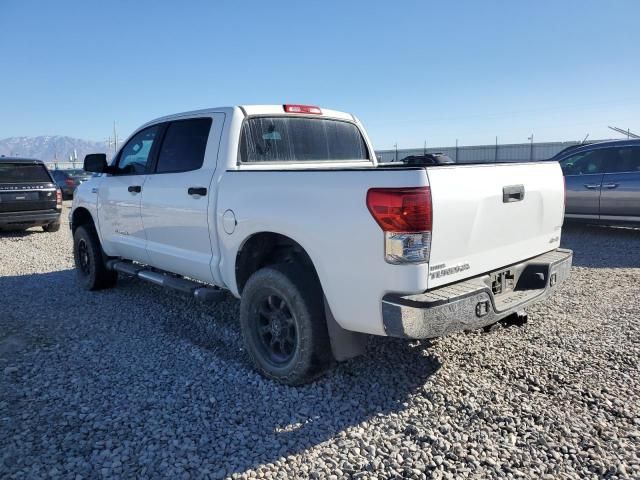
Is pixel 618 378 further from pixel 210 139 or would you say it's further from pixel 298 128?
pixel 210 139

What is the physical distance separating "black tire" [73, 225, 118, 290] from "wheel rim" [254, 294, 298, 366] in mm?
3398

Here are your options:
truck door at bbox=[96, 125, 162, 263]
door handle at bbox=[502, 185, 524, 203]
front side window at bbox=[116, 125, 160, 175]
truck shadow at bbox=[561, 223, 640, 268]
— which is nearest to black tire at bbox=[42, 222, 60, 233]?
truck door at bbox=[96, 125, 162, 263]

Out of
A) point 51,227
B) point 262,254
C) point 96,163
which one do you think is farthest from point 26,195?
point 262,254

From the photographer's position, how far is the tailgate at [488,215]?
282 centimetres

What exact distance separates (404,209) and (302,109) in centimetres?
230

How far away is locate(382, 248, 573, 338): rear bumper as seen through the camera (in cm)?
273

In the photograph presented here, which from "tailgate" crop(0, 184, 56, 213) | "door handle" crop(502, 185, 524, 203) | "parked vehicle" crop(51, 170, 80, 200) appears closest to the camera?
"door handle" crop(502, 185, 524, 203)

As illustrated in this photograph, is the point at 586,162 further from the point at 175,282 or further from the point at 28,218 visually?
the point at 28,218

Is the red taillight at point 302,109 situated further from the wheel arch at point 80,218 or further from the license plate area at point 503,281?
the wheel arch at point 80,218

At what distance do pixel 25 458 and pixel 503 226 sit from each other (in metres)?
3.16

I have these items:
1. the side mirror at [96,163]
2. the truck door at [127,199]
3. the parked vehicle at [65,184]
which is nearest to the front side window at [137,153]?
the truck door at [127,199]

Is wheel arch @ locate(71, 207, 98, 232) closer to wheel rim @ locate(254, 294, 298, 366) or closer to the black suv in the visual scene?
wheel rim @ locate(254, 294, 298, 366)

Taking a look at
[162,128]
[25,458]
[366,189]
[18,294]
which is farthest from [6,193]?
[366,189]

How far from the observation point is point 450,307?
280cm
